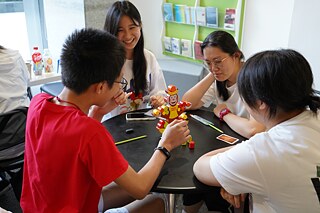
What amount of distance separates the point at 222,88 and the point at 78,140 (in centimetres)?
110

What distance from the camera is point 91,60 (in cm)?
94

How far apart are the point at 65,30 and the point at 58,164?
2.36 m

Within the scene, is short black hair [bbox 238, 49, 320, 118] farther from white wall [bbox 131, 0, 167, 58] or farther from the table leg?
white wall [bbox 131, 0, 167, 58]

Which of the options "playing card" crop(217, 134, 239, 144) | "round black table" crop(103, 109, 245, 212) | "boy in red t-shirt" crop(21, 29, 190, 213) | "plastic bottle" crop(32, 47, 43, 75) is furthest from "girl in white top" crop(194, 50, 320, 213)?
"plastic bottle" crop(32, 47, 43, 75)

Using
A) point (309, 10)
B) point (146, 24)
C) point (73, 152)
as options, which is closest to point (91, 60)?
point (73, 152)

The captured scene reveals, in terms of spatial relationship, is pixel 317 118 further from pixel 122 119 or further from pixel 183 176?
pixel 122 119

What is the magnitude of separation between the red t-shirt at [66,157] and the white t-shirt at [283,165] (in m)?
0.38

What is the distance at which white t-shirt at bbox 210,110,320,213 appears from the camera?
0.83m

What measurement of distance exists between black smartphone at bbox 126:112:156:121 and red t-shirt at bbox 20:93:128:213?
2.28ft

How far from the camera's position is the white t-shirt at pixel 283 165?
832 millimetres

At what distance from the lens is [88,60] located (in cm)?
94

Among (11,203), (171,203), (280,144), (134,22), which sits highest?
(134,22)

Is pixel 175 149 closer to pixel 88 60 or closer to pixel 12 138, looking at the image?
pixel 88 60

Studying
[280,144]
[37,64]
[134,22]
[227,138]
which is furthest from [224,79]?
[37,64]
